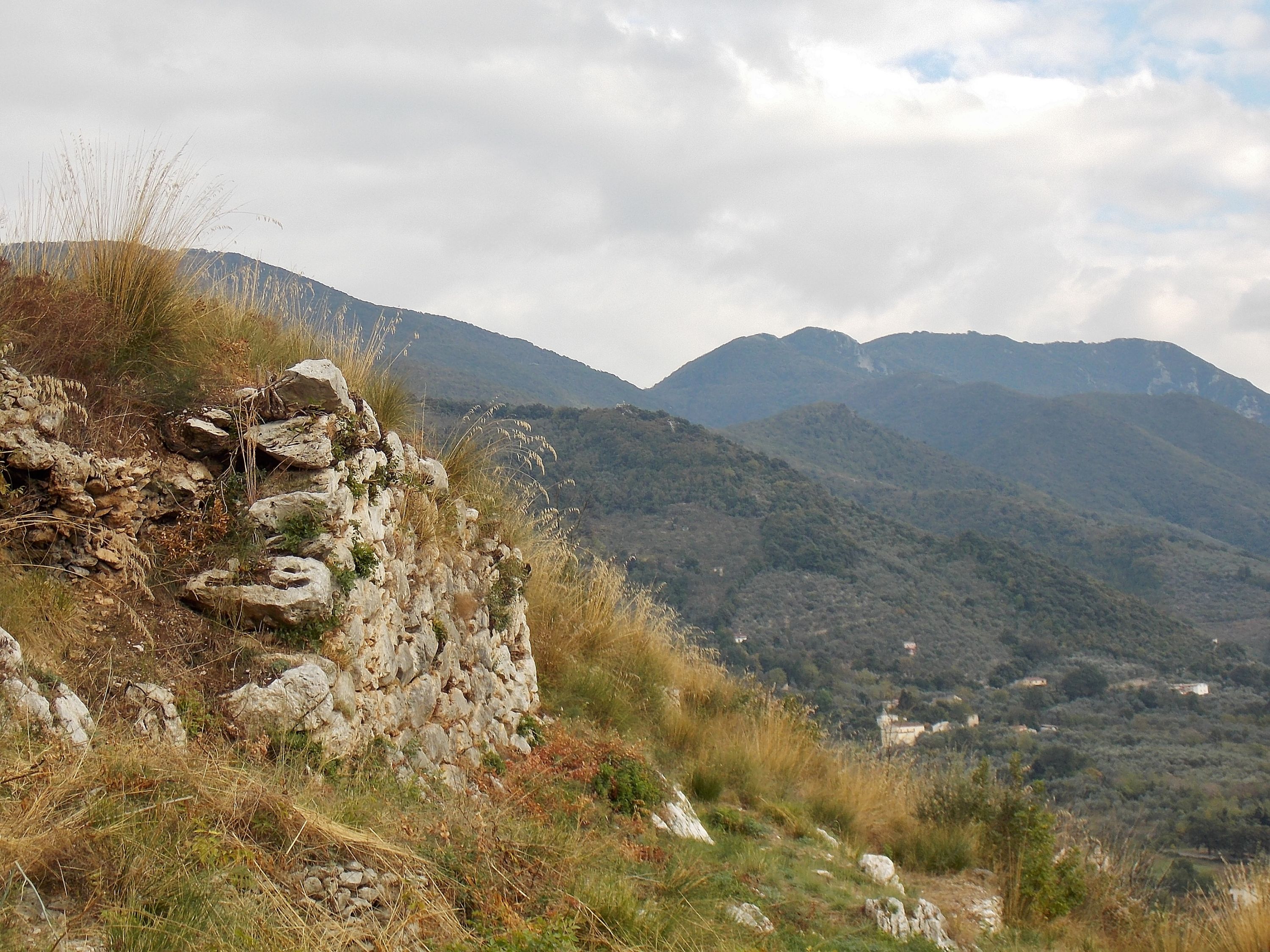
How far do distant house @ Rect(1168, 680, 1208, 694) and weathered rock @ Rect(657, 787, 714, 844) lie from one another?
108ft

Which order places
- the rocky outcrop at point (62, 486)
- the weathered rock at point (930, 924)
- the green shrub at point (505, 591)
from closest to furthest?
1. the rocky outcrop at point (62, 486)
2. the weathered rock at point (930, 924)
3. the green shrub at point (505, 591)

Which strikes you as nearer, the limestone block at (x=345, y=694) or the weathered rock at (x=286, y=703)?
the weathered rock at (x=286, y=703)

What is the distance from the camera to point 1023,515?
2904 inches

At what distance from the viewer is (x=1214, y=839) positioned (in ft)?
53.8

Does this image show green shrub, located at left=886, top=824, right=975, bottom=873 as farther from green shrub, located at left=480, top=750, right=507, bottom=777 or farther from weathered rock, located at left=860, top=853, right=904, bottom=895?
green shrub, located at left=480, top=750, right=507, bottom=777

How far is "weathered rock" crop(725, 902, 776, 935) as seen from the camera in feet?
16.1

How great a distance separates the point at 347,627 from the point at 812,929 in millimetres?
3339

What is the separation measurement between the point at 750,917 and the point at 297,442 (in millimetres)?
3964

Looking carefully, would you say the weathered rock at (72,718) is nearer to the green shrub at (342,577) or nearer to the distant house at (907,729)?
the green shrub at (342,577)

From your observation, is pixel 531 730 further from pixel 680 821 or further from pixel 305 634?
pixel 305 634

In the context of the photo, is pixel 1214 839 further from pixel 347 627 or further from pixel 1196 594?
pixel 1196 594

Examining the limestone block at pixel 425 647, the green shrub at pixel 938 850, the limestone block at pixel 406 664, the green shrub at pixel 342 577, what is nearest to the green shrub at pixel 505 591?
the limestone block at pixel 425 647

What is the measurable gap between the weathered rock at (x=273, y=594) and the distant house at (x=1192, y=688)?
36.2m

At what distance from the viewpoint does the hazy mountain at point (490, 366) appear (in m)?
76.2
